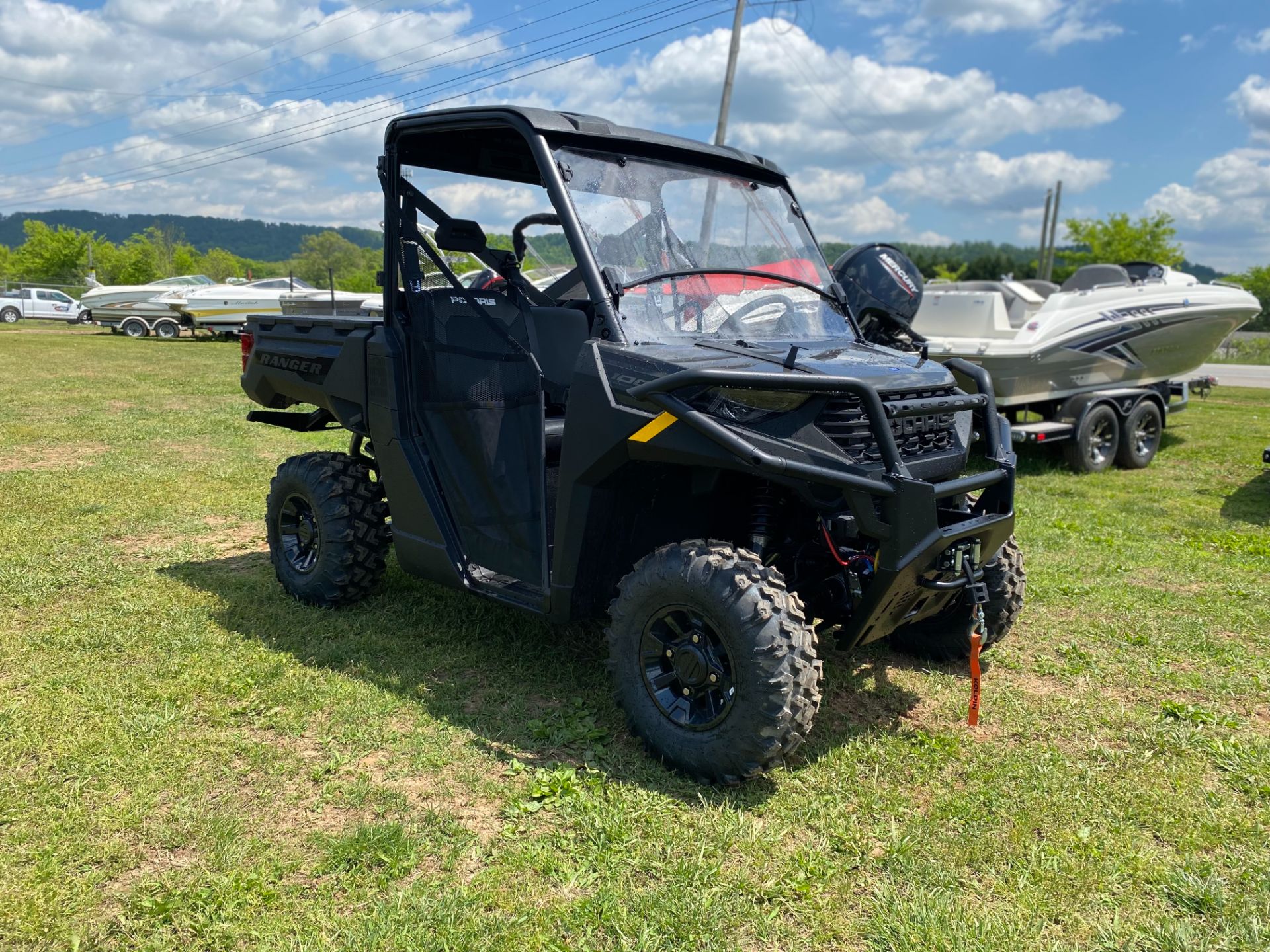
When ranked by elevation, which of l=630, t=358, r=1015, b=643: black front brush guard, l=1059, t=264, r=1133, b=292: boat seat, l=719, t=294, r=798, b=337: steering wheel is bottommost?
l=630, t=358, r=1015, b=643: black front brush guard

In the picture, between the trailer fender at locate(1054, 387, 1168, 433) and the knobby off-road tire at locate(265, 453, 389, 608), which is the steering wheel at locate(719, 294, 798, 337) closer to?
the knobby off-road tire at locate(265, 453, 389, 608)

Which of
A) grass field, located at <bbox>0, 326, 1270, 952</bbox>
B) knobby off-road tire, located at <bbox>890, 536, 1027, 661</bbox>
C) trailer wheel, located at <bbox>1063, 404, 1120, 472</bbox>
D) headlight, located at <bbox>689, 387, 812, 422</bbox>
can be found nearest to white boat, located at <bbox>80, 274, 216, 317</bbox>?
grass field, located at <bbox>0, 326, 1270, 952</bbox>

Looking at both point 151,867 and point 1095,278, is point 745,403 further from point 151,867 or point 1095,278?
point 1095,278

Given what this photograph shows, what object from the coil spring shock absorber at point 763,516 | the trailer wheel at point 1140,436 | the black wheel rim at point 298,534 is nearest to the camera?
the coil spring shock absorber at point 763,516

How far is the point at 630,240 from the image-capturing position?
3859 mm

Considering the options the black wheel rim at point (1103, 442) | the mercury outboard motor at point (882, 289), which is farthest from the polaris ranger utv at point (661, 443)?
the black wheel rim at point (1103, 442)

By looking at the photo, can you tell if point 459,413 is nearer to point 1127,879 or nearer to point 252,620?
point 252,620

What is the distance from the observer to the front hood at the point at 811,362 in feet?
11.0

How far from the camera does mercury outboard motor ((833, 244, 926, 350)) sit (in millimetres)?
5711

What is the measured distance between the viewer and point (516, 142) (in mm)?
4176

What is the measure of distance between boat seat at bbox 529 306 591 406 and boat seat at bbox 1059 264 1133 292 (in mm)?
8645

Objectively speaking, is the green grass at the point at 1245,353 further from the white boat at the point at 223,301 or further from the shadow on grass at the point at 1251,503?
the white boat at the point at 223,301

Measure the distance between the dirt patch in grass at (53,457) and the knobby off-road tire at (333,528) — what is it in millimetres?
4437

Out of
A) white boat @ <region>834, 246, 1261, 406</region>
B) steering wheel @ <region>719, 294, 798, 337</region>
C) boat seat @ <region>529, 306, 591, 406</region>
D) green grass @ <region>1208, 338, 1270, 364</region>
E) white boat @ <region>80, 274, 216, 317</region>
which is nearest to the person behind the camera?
boat seat @ <region>529, 306, 591, 406</region>
